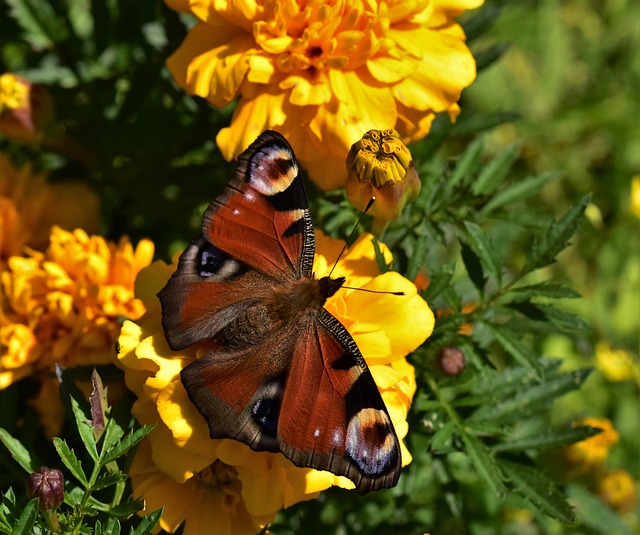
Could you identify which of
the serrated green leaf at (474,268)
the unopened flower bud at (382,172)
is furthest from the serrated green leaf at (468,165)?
the unopened flower bud at (382,172)

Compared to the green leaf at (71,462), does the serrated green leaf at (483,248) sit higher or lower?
higher

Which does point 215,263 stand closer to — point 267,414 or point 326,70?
point 267,414

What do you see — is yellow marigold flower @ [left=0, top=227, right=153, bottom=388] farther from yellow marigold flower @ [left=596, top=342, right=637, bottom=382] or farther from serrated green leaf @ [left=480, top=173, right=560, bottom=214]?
yellow marigold flower @ [left=596, top=342, right=637, bottom=382]

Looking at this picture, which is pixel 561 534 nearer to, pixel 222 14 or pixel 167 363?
pixel 167 363

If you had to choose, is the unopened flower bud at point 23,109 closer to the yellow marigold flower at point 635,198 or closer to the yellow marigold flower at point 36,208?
the yellow marigold flower at point 36,208

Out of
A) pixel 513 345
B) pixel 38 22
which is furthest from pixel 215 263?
pixel 38 22

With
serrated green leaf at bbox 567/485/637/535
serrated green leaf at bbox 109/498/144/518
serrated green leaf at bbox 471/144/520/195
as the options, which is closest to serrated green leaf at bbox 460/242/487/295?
serrated green leaf at bbox 471/144/520/195

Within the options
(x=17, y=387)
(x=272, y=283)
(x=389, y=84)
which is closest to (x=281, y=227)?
(x=272, y=283)

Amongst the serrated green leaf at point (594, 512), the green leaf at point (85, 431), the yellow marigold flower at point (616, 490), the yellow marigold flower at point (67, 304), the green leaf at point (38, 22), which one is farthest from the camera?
the yellow marigold flower at point (616, 490)
